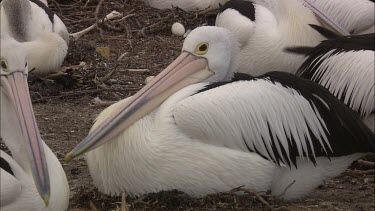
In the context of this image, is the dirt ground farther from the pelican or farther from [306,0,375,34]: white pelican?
[306,0,375,34]: white pelican

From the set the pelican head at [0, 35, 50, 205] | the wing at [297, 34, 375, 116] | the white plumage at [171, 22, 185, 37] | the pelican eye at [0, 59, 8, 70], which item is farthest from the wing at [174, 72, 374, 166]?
the white plumage at [171, 22, 185, 37]

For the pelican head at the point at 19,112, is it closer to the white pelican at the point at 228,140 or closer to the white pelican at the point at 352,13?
the white pelican at the point at 228,140

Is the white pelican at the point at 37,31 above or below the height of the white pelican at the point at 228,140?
below

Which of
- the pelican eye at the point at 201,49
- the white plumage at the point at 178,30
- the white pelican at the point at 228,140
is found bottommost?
the white plumage at the point at 178,30

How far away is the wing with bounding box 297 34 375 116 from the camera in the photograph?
5.97 metres

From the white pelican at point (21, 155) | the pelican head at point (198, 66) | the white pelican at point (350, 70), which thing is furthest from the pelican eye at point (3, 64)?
the white pelican at point (350, 70)

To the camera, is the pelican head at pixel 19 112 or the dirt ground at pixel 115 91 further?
the dirt ground at pixel 115 91

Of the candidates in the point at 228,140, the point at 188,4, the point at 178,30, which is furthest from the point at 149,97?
the point at 188,4

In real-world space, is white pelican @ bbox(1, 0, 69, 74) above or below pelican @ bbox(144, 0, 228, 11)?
above

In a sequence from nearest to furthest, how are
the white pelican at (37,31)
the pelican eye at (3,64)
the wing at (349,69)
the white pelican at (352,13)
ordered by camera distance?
the pelican eye at (3,64)
the wing at (349,69)
the white pelican at (352,13)
the white pelican at (37,31)

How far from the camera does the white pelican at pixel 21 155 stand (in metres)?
4.73

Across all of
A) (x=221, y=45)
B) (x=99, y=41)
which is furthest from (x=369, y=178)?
(x=99, y=41)

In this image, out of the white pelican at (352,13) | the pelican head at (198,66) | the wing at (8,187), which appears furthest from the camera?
the white pelican at (352,13)

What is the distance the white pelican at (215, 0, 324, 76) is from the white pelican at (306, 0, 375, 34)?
13 centimetres
